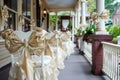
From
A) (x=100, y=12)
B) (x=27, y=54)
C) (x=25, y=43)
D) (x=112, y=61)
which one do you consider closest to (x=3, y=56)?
(x=100, y=12)

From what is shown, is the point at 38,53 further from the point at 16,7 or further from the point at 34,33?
the point at 16,7

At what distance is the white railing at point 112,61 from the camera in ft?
14.6

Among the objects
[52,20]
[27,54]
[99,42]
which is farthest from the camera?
[52,20]

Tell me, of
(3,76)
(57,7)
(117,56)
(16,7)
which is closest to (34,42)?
(117,56)

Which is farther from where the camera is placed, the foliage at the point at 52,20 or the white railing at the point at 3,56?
the foliage at the point at 52,20

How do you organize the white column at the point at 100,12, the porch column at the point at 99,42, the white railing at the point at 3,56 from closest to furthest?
the porch column at the point at 99,42, the white column at the point at 100,12, the white railing at the point at 3,56

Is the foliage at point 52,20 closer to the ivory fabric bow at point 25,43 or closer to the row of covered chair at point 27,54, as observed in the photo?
the row of covered chair at point 27,54

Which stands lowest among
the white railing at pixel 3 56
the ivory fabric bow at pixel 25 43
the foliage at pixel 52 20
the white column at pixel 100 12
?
the white railing at pixel 3 56

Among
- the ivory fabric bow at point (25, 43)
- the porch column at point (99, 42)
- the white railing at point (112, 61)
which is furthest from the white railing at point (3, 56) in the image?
the ivory fabric bow at point (25, 43)

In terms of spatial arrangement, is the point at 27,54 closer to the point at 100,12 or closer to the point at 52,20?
the point at 100,12

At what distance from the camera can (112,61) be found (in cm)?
488

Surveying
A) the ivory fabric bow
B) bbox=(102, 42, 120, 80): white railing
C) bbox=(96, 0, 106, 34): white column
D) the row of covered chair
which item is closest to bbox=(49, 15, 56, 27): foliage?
bbox=(96, 0, 106, 34): white column

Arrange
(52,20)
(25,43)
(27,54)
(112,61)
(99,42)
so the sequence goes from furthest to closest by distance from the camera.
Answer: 1. (52,20)
2. (99,42)
3. (112,61)
4. (27,54)
5. (25,43)

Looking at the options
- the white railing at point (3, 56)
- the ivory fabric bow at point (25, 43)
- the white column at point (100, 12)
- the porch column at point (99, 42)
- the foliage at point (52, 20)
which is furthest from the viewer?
the foliage at point (52, 20)
